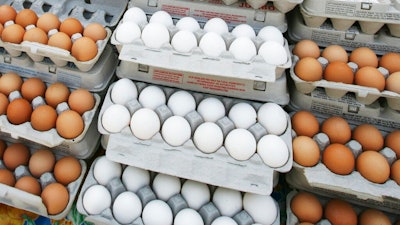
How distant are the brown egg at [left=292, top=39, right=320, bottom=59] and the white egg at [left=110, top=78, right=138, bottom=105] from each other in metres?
0.61

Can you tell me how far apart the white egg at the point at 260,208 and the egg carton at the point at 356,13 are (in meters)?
0.67

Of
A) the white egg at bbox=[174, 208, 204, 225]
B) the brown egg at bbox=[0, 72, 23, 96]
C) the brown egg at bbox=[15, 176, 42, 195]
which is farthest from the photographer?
the brown egg at bbox=[0, 72, 23, 96]

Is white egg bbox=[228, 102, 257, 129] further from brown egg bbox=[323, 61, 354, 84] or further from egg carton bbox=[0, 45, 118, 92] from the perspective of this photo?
egg carton bbox=[0, 45, 118, 92]

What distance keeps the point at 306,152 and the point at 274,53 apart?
0.34m

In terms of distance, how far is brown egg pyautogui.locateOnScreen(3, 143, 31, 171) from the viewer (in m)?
1.19

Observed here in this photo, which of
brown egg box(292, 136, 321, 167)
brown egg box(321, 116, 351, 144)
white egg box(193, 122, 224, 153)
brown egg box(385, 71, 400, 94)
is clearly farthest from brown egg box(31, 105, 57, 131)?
brown egg box(385, 71, 400, 94)

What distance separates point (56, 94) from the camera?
117cm

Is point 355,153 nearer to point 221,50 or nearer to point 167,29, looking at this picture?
point 221,50

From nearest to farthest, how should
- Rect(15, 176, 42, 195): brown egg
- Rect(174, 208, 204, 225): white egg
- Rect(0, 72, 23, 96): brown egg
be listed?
Rect(174, 208, 204, 225): white egg → Rect(15, 176, 42, 195): brown egg → Rect(0, 72, 23, 96): brown egg

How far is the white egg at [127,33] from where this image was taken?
1.13 metres

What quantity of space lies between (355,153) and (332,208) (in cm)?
20

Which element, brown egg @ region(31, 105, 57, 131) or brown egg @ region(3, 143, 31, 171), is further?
brown egg @ region(3, 143, 31, 171)

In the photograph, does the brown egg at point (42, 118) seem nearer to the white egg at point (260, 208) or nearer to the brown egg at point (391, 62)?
the white egg at point (260, 208)

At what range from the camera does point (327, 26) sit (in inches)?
50.1
